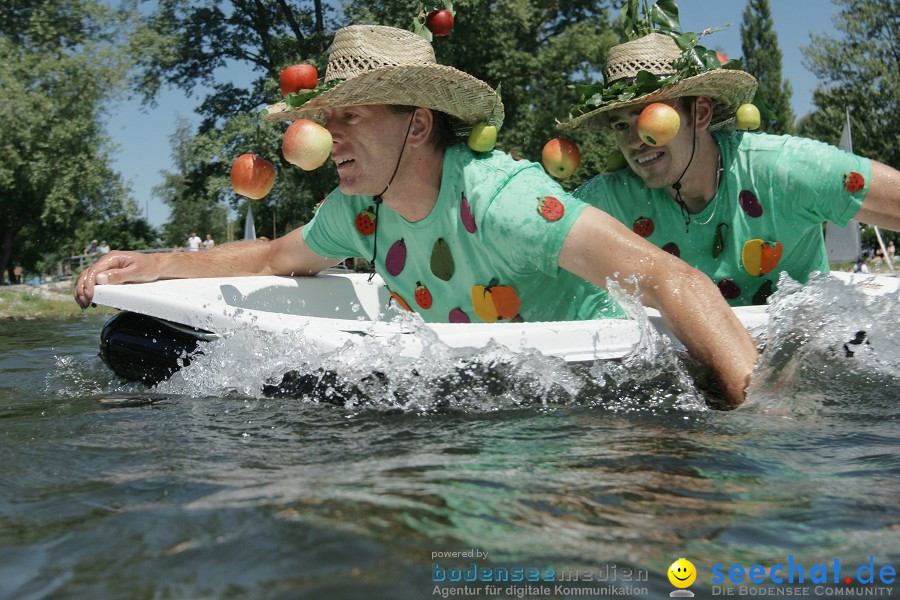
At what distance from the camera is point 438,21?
3.49 meters

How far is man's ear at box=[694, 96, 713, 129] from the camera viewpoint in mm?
3574

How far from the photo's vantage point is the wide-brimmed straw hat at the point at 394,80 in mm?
2928

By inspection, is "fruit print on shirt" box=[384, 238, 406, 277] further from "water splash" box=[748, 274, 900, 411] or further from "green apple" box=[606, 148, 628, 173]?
"water splash" box=[748, 274, 900, 411]

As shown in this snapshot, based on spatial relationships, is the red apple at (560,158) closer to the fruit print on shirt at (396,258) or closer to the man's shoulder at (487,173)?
the man's shoulder at (487,173)

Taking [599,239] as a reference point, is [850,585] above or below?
below

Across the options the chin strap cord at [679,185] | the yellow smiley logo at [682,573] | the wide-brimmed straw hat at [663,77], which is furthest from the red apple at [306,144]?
the yellow smiley logo at [682,573]

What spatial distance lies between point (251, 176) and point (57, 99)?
15.6 m

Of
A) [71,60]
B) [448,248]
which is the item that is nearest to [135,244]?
[71,60]

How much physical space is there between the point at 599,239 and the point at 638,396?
1.59ft

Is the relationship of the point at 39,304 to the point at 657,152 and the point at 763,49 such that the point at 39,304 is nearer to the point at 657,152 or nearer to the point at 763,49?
the point at 657,152

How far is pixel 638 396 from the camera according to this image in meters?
2.57

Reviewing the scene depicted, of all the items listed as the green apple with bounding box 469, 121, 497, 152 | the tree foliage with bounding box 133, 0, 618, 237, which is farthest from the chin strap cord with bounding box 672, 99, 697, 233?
the tree foliage with bounding box 133, 0, 618, 237

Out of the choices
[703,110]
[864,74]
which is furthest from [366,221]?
[864,74]

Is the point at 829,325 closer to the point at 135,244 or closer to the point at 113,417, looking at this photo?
the point at 113,417
